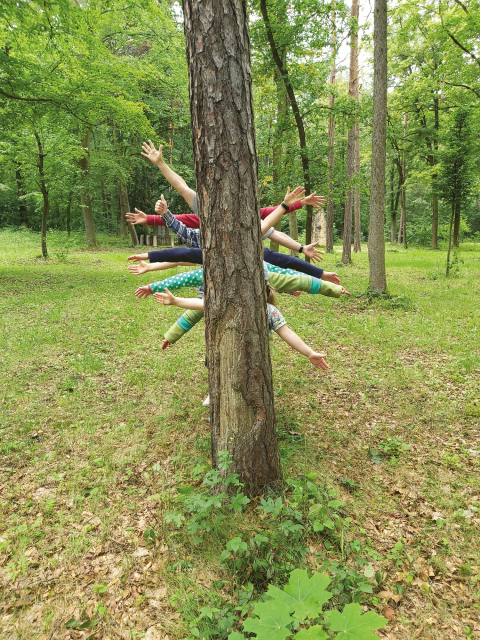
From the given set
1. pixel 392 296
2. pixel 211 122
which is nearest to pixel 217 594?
pixel 211 122

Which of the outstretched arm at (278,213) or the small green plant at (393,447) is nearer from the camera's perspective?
the outstretched arm at (278,213)

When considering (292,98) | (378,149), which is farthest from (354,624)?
(292,98)

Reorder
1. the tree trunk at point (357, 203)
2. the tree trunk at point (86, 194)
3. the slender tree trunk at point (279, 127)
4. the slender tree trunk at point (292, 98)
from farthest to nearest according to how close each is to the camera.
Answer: the tree trunk at point (86, 194) < the tree trunk at point (357, 203) < the slender tree trunk at point (279, 127) < the slender tree trunk at point (292, 98)

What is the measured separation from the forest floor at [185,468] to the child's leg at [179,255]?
1733 millimetres

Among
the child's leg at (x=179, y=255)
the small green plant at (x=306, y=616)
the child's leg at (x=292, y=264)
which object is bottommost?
the small green plant at (x=306, y=616)

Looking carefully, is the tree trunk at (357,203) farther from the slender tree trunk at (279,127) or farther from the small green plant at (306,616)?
the small green plant at (306,616)

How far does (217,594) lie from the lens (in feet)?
7.04

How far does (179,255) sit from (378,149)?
273 inches

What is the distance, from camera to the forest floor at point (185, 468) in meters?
2.15

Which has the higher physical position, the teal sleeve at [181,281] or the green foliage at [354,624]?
the teal sleeve at [181,281]

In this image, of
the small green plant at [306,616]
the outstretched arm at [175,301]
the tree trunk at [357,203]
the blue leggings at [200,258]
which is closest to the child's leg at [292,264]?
the blue leggings at [200,258]

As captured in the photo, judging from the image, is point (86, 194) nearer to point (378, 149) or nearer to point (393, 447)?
point (378, 149)

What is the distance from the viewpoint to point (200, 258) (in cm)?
337

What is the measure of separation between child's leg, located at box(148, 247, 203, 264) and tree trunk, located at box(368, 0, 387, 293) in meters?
6.37
